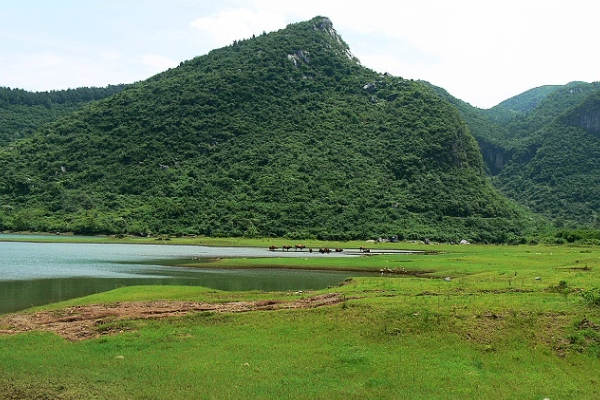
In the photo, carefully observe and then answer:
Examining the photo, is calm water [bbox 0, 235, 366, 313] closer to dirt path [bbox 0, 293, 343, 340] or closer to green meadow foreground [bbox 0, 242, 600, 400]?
dirt path [bbox 0, 293, 343, 340]

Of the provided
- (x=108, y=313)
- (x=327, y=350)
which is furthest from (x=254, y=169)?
(x=327, y=350)

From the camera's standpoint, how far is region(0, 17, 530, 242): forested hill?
132 meters

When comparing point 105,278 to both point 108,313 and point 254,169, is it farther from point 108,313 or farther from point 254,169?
point 254,169

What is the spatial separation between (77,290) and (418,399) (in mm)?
29959

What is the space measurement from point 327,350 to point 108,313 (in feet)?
42.1

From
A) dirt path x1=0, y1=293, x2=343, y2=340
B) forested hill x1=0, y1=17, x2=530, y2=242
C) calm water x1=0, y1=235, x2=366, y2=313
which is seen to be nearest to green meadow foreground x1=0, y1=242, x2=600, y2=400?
dirt path x1=0, y1=293, x2=343, y2=340

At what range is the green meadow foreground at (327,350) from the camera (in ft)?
53.2

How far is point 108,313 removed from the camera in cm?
2694

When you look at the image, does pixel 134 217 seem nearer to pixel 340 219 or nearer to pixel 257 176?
pixel 257 176

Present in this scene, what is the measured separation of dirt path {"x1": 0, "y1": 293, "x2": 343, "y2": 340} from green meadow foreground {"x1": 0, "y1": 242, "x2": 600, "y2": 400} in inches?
6.2

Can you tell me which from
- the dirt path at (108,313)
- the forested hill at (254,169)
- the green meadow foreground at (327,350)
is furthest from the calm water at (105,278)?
the forested hill at (254,169)

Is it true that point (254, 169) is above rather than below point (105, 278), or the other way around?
above

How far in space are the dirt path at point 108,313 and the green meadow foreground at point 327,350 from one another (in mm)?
156

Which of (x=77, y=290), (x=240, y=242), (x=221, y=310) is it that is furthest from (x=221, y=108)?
(x=221, y=310)
